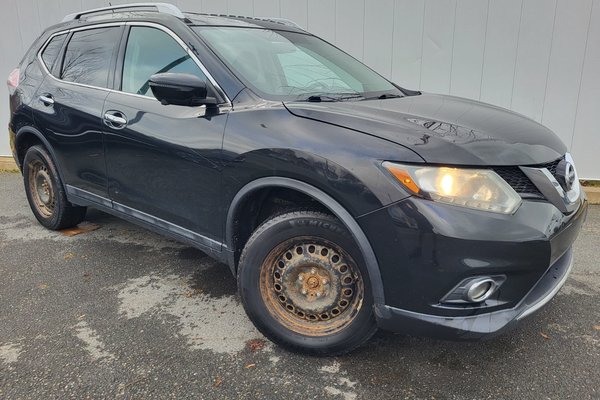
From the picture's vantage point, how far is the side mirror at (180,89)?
243 centimetres

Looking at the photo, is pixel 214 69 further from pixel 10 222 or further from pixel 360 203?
pixel 10 222

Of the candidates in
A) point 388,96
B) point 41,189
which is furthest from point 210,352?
point 41,189

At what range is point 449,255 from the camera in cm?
190

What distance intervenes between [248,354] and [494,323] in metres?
1.26

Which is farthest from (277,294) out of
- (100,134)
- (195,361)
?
(100,134)

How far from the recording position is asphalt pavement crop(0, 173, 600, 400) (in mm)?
2197

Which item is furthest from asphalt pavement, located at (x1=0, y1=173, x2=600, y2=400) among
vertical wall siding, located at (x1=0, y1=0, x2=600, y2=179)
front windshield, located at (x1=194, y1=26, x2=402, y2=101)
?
vertical wall siding, located at (x1=0, y1=0, x2=600, y2=179)

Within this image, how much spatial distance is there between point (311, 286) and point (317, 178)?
0.60 metres

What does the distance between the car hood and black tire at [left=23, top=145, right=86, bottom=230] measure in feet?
8.65

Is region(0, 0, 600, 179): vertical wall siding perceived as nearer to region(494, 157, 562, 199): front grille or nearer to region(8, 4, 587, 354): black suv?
region(8, 4, 587, 354): black suv

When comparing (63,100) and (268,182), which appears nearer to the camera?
(268,182)

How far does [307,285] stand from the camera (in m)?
2.38

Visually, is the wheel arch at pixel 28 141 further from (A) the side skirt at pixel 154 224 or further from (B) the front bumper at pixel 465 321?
(B) the front bumper at pixel 465 321

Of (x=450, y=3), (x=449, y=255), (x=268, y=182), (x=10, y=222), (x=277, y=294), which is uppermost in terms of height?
(x=450, y=3)
